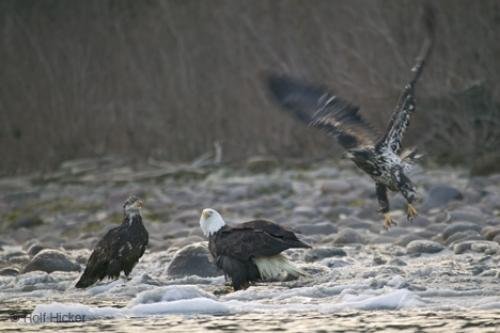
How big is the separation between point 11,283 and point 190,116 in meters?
9.47

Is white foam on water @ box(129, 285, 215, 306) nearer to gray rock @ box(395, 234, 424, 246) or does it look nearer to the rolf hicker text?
the rolf hicker text

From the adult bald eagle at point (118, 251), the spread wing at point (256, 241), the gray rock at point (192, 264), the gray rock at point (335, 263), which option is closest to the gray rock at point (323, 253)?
the gray rock at point (335, 263)

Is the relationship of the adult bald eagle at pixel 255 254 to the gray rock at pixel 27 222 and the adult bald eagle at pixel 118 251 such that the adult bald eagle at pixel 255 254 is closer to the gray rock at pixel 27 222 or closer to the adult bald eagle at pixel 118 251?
the adult bald eagle at pixel 118 251

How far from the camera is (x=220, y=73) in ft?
54.8

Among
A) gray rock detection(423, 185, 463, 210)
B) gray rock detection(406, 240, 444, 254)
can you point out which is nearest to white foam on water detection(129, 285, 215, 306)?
gray rock detection(406, 240, 444, 254)

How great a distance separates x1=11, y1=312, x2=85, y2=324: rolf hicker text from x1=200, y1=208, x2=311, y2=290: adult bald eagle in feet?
3.75

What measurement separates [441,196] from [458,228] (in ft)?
7.50

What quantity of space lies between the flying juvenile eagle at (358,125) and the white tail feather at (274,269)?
4.13 ft

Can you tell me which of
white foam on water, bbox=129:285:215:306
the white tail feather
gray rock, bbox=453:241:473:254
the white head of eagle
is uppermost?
the white head of eagle

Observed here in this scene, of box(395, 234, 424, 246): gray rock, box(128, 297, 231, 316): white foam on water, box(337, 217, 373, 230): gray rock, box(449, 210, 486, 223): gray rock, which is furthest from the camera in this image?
box(337, 217, 373, 230): gray rock

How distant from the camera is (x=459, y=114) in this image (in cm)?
1371

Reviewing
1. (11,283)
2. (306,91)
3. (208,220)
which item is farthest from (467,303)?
(11,283)

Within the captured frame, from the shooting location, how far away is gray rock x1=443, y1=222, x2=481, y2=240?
8.16m

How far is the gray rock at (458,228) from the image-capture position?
8164 mm
